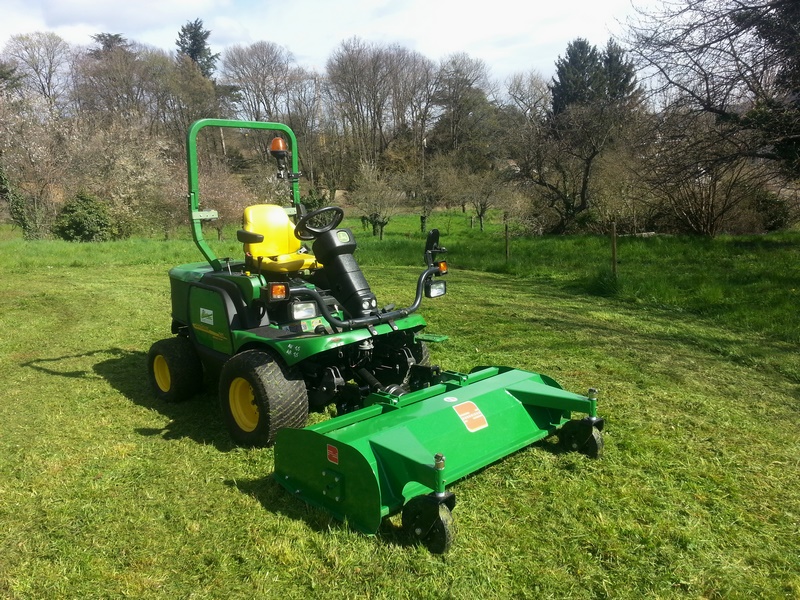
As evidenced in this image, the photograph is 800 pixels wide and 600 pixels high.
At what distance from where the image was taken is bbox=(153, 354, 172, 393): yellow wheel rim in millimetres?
4816

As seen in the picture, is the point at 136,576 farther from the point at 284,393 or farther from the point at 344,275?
the point at 344,275

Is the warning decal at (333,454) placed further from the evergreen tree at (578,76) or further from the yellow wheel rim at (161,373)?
the evergreen tree at (578,76)

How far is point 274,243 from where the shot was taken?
4559mm

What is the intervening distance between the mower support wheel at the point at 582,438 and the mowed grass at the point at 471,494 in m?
0.07

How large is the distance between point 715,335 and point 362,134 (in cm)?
3276

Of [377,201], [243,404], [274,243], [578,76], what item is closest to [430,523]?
[243,404]

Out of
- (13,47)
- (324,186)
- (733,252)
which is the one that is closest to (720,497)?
(733,252)

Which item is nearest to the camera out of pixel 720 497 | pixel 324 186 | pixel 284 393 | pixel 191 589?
pixel 191 589

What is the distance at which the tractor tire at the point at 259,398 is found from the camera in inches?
139

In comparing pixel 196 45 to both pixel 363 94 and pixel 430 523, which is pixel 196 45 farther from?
pixel 430 523

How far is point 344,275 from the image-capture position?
4094mm

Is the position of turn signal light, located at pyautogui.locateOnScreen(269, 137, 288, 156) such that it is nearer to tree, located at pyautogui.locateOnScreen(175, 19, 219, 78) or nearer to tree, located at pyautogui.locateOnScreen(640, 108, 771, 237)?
tree, located at pyautogui.locateOnScreen(640, 108, 771, 237)

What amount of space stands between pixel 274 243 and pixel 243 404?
51.3 inches

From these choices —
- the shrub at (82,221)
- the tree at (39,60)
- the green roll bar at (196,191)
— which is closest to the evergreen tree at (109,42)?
the tree at (39,60)
